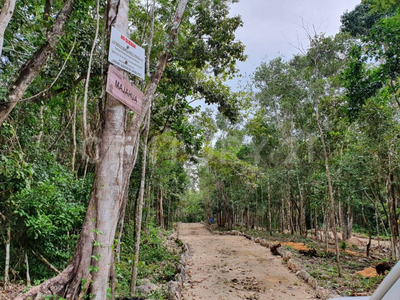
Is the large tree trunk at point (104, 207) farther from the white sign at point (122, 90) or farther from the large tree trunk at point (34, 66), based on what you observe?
the large tree trunk at point (34, 66)

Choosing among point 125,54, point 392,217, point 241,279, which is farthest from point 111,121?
point 392,217

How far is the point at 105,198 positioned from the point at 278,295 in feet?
19.3

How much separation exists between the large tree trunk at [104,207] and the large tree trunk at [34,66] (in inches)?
54.0

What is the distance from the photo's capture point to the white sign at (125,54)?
2520 mm

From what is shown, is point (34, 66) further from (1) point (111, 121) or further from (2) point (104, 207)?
(2) point (104, 207)

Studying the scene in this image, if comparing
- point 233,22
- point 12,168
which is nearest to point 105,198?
point 12,168

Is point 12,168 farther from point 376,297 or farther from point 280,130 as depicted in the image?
point 280,130

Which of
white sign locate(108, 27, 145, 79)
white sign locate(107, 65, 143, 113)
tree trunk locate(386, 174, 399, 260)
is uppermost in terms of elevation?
white sign locate(108, 27, 145, 79)

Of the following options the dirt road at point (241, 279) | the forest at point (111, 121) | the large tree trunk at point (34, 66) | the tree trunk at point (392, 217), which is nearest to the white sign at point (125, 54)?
the forest at point (111, 121)

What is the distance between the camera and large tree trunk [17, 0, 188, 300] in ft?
7.30

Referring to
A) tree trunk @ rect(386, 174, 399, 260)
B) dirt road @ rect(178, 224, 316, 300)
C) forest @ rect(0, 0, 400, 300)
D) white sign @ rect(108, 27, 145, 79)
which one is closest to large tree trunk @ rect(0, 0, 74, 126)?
forest @ rect(0, 0, 400, 300)

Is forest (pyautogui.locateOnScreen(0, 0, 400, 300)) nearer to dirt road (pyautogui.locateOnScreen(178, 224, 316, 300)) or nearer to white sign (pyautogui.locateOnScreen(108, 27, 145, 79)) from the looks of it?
white sign (pyautogui.locateOnScreen(108, 27, 145, 79))

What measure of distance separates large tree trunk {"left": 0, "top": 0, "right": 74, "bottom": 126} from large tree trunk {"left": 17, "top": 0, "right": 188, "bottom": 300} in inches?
54.0

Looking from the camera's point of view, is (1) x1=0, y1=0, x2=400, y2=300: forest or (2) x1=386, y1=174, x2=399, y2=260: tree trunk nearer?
(1) x1=0, y1=0, x2=400, y2=300: forest
